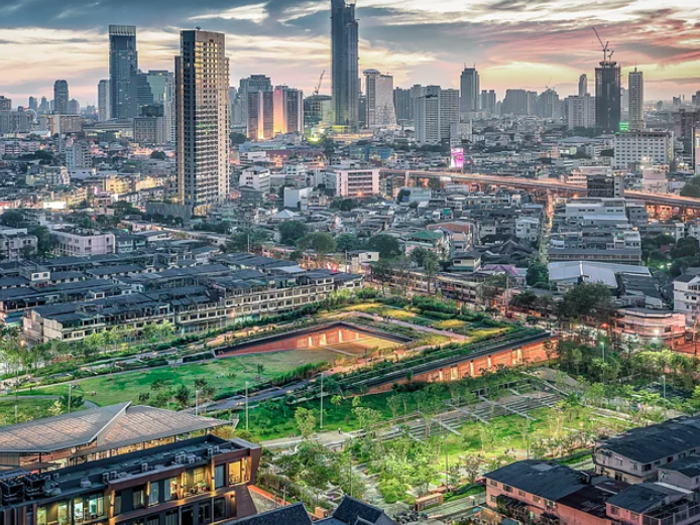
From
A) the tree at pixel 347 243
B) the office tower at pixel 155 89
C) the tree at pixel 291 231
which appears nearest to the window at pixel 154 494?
the tree at pixel 347 243

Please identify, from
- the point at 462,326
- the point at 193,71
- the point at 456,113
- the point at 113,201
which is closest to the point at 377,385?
the point at 462,326

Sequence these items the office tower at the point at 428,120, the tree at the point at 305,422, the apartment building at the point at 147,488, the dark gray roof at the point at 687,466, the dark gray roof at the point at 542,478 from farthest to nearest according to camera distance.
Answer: the office tower at the point at 428,120 → the tree at the point at 305,422 → the dark gray roof at the point at 687,466 → the dark gray roof at the point at 542,478 → the apartment building at the point at 147,488

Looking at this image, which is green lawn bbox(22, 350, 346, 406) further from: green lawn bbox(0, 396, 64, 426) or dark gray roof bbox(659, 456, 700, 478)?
dark gray roof bbox(659, 456, 700, 478)

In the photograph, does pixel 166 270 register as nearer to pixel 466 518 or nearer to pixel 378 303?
pixel 378 303

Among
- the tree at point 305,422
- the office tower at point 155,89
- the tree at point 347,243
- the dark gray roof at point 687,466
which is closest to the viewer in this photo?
the dark gray roof at point 687,466

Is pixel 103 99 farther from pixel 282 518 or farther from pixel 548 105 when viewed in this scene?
pixel 282 518

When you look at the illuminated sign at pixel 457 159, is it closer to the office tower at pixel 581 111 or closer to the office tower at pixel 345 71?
the office tower at pixel 581 111

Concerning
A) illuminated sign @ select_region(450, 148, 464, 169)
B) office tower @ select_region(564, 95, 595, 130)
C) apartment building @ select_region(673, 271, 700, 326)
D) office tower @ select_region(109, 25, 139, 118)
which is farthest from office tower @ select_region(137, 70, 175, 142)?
apartment building @ select_region(673, 271, 700, 326)

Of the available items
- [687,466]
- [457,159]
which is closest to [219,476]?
[687,466]

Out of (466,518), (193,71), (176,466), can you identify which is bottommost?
(466,518)
